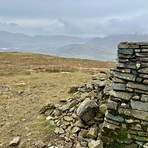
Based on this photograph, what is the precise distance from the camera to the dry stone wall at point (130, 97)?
948 cm

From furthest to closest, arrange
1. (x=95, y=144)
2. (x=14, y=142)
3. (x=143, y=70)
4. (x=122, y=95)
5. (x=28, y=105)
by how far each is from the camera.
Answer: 1. (x=28, y=105)
2. (x=14, y=142)
3. (x=95, y=144)
4. (x=122, y=95)
5. (x=143, y=70)

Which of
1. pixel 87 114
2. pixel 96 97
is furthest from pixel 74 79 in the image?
pixel 87 114

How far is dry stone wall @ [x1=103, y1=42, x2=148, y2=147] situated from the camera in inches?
373

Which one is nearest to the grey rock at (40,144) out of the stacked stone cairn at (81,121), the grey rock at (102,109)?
the stacked stone cairn at (81,121)

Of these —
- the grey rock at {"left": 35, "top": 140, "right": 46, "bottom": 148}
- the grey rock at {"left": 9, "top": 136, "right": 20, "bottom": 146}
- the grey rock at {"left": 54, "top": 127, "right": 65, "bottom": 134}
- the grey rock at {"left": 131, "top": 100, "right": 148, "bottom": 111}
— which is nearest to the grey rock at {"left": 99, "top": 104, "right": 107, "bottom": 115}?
the grey rock at {"left": 54, "top": 127, "right": 65, "bottom": 134}

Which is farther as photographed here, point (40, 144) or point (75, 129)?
point (75, 129)

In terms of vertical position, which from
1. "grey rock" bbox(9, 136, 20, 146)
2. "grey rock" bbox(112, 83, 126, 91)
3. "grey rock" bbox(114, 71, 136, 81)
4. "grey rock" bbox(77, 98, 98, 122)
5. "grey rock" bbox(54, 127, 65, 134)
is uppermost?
"grey rock" bbox(114, 71, 136, 81)

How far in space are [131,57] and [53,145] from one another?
5225 millimetres

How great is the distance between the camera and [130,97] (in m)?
9.80

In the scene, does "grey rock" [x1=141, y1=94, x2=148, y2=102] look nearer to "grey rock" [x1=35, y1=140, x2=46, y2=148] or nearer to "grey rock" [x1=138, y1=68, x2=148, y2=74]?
"grey rock" [x1=138, y1=68, x2=148, y2=74]

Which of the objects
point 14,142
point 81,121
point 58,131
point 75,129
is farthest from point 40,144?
point 81,121

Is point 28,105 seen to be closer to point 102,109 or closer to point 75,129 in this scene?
point 75,129

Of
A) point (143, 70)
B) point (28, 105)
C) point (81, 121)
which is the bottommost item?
point (28, 105)

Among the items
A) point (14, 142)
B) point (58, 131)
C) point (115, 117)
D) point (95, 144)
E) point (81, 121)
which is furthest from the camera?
point (58, 131)
